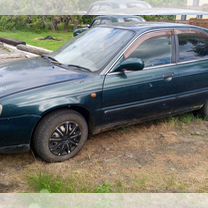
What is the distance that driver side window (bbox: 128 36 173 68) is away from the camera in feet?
14.1

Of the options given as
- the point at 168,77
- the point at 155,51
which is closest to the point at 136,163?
the point at 168,77

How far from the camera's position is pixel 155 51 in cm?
440

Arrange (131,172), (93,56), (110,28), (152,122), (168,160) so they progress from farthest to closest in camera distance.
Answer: (152,122), (110,28), (93,56), (168,160), (131,172)

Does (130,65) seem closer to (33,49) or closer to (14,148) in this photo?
(14,148)

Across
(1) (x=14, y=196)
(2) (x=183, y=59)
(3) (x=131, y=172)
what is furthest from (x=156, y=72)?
(1) (x=14, y=196)

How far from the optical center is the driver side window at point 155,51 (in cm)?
429

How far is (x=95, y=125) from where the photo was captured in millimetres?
3973

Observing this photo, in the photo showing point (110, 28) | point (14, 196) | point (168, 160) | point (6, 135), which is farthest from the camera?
point (110, 28)

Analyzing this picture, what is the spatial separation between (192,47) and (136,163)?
2.02m

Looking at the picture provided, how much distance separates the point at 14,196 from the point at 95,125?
134 centimetres

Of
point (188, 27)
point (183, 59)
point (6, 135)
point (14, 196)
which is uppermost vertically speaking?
point (188, 27)

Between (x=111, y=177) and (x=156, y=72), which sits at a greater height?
(x=156, y=72)

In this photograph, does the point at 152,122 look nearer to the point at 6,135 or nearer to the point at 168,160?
the point at 168,160

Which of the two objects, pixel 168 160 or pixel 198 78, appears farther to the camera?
pixel 198 78
